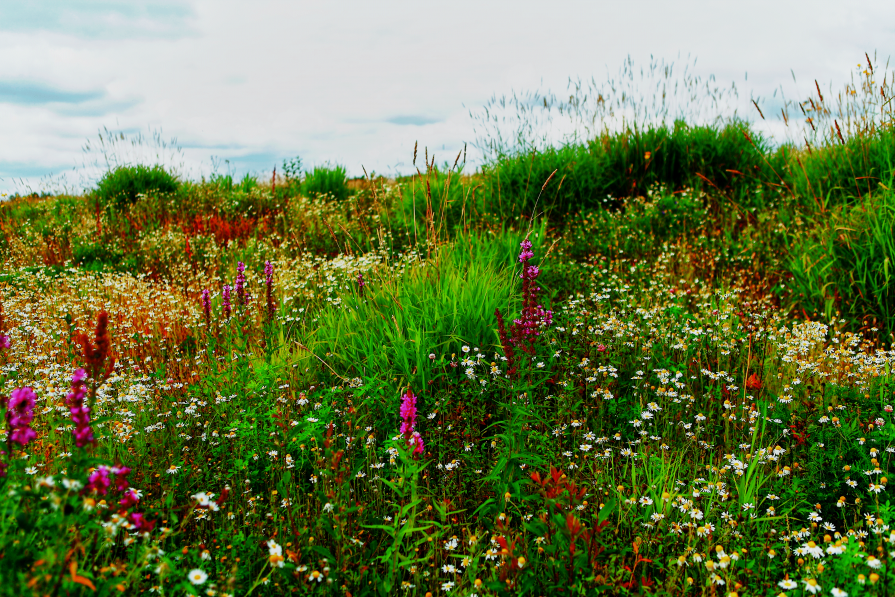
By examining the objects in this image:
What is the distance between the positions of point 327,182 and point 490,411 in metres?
9.88

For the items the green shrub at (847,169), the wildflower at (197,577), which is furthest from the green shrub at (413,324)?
the green shrub at (847,169)

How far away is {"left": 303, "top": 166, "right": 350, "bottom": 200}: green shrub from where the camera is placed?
40.0 feet

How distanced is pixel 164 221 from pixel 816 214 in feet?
35.0

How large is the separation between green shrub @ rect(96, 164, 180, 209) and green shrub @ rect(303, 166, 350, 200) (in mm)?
3144

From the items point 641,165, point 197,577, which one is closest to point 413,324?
point 197,577

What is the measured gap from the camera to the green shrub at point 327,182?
12188 mm

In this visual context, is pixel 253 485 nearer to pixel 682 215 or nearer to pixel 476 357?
pixel 476 357

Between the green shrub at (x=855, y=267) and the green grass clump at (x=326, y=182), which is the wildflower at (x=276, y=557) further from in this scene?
the green grass clump at (x=326, y=182)

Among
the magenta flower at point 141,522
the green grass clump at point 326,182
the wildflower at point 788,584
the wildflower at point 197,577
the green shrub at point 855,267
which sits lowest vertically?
the wildflower at point 788,584

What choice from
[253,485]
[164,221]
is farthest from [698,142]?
[164,221]

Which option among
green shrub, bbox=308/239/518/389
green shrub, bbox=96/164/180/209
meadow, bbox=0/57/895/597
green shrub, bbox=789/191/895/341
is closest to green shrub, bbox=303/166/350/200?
green shrub, bbox=96/164/180/209

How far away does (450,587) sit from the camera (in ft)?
7.16

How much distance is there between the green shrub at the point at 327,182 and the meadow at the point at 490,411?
14.0 feet

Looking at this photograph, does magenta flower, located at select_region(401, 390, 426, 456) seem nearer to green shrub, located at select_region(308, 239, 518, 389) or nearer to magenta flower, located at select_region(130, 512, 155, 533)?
magenta flower, located at select_region(130, 512, 155, 533)
